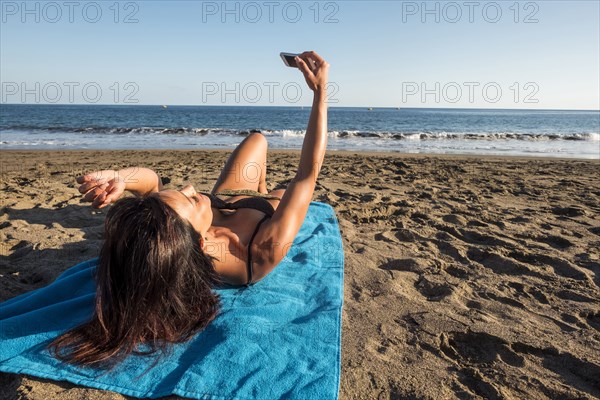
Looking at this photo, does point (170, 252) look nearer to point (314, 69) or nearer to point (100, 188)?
point (100, 188)

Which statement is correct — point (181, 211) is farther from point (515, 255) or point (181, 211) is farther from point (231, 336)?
point (515, 255)

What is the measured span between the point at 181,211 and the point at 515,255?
2.89 metres

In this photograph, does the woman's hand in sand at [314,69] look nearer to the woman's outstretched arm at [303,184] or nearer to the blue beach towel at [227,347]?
the woman's outstretched arm at [303,184]

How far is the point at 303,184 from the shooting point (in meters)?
2.41

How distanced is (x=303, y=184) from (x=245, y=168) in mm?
1129

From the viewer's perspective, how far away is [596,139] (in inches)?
828

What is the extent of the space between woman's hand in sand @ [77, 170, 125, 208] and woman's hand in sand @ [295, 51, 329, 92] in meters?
1.19

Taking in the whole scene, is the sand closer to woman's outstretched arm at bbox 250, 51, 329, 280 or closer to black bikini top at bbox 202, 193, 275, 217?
woman's outstretched arm at bbox 250, 51, 329, 280

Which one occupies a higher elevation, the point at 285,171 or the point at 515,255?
the point at 285,171

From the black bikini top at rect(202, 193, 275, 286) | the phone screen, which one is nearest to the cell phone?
the phone screen

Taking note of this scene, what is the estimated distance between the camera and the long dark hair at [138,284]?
1.80m

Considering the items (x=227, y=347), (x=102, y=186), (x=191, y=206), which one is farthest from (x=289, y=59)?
(x=227, y=347)

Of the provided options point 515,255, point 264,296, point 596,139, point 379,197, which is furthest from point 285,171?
point 596,139

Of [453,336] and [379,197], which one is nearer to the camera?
[453,336]
